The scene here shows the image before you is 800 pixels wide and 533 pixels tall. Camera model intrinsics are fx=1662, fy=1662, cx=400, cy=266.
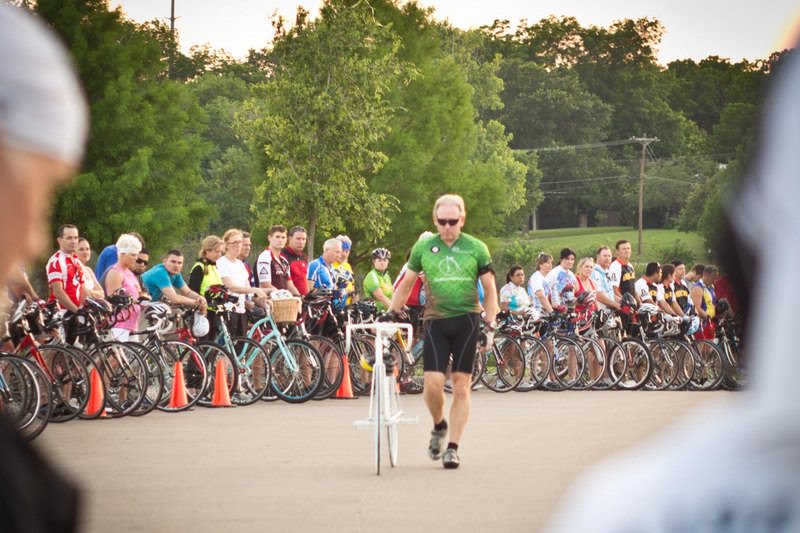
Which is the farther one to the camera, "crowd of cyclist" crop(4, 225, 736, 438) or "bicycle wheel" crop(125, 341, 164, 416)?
"bicycle wheel" crop(125, 341, 164, 416)

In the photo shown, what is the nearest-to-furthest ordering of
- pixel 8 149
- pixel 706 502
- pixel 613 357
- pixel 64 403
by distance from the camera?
1. pixel 706 502
2. pixel 8 149
3. pixel 64 403
4. pixel 613 357

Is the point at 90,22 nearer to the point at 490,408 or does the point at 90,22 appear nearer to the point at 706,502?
the point at 490,408

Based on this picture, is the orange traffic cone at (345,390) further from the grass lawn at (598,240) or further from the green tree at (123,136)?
the grass lawn at (598,240)

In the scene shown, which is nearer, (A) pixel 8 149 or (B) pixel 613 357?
(A) pixel 8 149

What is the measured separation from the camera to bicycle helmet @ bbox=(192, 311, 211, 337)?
58.2 ft

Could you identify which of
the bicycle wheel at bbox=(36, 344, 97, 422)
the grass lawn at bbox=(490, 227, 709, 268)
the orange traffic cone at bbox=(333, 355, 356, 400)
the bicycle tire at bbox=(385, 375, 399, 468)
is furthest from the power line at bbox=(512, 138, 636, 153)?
the bicycle tire at bbox=(385, 375, 399, 468)

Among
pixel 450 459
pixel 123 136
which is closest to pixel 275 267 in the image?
pixel 450 459

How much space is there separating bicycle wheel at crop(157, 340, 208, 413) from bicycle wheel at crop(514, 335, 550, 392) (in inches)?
239

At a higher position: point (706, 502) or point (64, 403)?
point (706, 502)

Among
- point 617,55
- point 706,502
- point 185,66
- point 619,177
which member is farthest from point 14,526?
point 617,55

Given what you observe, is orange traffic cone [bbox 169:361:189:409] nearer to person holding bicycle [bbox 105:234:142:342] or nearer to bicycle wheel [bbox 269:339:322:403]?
person holding bicycle [bbox 105:234:142:342]

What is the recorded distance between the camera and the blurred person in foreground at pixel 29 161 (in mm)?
1040

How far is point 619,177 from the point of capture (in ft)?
376

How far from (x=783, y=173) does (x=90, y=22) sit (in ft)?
157
